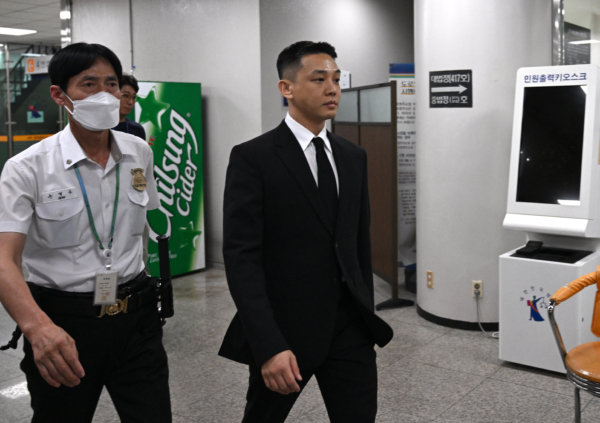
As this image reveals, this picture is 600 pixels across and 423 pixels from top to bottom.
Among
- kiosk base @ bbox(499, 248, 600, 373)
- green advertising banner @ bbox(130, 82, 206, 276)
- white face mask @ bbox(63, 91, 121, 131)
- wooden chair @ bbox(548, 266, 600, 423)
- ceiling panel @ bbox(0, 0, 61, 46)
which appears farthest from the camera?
ceiling panel @ bbox(0, 0, 61, 46)

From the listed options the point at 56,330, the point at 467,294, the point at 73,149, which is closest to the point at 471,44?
the point at 467,294

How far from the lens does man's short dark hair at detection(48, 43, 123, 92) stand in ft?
5.89

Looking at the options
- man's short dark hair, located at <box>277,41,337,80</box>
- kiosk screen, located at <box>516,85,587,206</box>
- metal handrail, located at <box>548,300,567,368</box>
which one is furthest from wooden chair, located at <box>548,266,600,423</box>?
man's short dark hair, located at <box>277,41,337,80</box>

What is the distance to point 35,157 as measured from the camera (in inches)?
67.9

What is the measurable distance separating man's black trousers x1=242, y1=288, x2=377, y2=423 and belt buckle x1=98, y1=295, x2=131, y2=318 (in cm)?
40

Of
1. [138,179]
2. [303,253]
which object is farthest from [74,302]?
[303,253]

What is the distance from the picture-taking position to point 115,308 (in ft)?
5.82

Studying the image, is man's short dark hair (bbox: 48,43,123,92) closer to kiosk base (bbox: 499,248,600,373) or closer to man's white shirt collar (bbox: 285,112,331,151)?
man's white shirt collar (bbox: 285,112,331,151)

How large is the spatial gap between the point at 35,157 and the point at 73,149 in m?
0.10

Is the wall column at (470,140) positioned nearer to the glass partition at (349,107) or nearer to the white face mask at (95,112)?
the glass partition at (349,107)

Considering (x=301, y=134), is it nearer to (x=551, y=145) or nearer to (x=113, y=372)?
(x=113, y=372)

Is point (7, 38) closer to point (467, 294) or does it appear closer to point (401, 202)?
point (401, 202)

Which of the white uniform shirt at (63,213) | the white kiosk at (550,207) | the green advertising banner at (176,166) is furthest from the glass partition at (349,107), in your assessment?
the white uniform shirt at (63,213)

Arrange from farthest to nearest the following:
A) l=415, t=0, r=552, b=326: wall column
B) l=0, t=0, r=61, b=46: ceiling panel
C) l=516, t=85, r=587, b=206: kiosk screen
A: l=0, t=0, r=61, b=46: ceiling panel, l=415, t=0, r=552, b=326: wall column, l=516, t=85, r=587, b=206: kiosk screen
